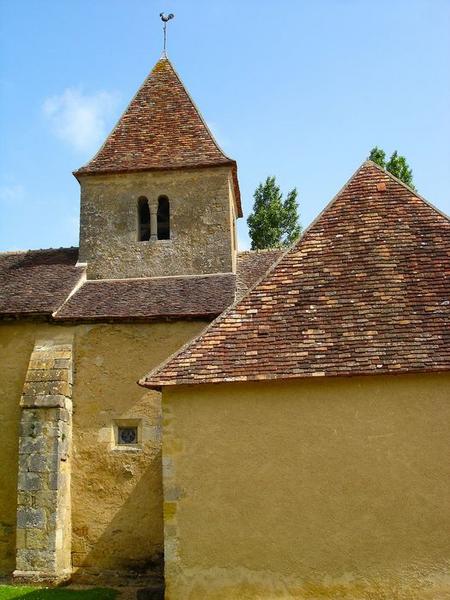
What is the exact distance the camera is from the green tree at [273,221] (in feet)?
89.1

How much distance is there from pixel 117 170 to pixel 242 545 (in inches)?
377

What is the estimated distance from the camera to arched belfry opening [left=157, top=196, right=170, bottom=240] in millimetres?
14898

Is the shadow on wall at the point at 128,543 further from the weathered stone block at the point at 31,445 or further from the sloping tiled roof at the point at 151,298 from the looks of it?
the sloping tiled roof at the point at 151,298

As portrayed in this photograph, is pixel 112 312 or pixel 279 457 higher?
pixel 112 312

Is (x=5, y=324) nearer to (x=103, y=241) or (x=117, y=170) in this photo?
(x=103, y=241)

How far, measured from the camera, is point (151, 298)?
12820 mm

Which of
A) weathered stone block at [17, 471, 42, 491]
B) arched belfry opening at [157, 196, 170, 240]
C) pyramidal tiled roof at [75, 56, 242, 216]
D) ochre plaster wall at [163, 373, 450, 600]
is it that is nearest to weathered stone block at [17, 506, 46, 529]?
weathered stone block at [17, 471, 42, 491]

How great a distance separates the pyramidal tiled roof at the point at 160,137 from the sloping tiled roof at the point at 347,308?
18.1 feet

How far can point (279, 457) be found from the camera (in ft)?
26.3

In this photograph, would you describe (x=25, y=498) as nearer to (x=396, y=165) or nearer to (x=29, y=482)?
(x=29, y=482)

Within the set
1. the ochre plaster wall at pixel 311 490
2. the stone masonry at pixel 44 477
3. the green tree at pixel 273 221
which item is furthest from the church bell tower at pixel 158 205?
the green tree at pixel 273 221

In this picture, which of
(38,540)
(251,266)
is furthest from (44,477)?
(251,266)

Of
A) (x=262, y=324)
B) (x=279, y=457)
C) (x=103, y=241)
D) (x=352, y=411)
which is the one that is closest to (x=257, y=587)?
(x=279, y=457)

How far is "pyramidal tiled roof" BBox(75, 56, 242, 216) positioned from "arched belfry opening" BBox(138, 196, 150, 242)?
0.80 metres
